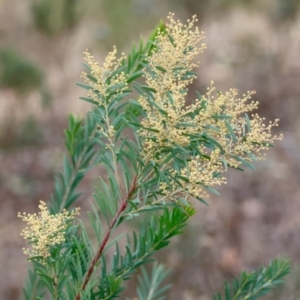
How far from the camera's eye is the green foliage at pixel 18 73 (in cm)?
357

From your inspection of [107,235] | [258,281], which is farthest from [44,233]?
[258,281]

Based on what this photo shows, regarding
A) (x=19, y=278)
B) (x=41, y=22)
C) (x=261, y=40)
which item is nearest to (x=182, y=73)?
(x=19, y=278)

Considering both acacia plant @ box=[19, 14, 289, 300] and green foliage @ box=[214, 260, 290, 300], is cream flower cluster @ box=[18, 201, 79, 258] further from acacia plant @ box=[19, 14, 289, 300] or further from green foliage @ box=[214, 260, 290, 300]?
green foliage @ box=[214, 260, 290, 300]

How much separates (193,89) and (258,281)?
158 inches

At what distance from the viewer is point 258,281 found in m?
0.68

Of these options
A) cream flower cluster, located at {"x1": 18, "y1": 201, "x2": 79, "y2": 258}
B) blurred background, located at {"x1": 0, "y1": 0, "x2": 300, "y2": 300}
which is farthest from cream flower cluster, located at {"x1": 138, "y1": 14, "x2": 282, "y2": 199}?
blurred background, located at {"x1": 0, "y1": 0, "x2": 300, "y2": 300}

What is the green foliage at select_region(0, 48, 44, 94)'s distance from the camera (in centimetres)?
357

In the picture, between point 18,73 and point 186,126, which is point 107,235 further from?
point 18,73

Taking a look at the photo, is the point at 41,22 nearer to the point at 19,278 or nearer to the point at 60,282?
the point at 19,278

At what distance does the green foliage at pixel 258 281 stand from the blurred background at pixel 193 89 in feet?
3.22

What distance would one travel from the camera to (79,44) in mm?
5266

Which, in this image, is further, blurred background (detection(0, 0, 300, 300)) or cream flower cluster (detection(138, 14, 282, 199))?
blurred background (detection(0, 0, 300, 300))

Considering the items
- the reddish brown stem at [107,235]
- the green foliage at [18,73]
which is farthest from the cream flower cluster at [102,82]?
the green foliage at [18,73]

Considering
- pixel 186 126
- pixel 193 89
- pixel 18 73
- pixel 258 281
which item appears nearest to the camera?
pixel 186 126
